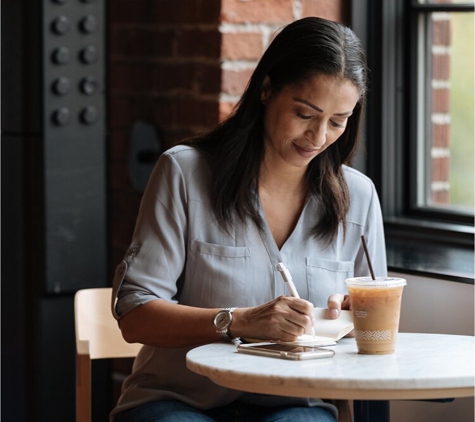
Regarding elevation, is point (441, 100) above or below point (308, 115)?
above

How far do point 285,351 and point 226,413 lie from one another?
37cm

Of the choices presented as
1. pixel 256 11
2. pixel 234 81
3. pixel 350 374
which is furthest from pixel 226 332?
pixel 256 11

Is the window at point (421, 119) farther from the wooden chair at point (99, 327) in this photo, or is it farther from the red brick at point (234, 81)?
the wooden chair at point (99, 327)

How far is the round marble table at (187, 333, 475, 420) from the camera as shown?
62.4 inches

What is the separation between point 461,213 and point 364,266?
0.72 metres

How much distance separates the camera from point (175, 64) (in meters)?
3.15

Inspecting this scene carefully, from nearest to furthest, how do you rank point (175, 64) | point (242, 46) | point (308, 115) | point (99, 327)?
point (308, 115)
point (99, 327)
point (242, 46)
point (175, 64)

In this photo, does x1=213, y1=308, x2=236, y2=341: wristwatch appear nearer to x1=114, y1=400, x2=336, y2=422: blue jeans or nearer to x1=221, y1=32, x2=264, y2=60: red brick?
x1=114, y1=400, x2=336, y2=422: blue jeans

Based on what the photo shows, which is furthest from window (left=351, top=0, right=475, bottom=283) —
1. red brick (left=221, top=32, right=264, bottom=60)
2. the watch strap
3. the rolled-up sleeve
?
the watch strap

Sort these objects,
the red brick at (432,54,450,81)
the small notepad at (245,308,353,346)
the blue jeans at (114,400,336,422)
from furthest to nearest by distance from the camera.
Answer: the red brick at (432,54,450,81) < the blue jeans at (114,400,336,422) < the small notepad at (245,308,353,346)

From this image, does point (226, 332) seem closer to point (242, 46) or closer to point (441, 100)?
point (242, 46)

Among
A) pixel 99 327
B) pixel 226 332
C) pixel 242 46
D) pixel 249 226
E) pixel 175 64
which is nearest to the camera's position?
pixel 226 332

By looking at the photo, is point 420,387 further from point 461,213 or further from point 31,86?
point 31,86

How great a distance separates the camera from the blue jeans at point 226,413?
202 cm
